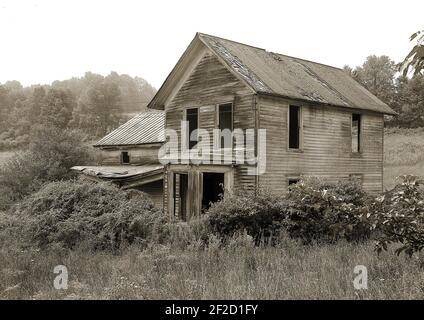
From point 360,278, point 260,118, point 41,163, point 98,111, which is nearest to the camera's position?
point 360,278

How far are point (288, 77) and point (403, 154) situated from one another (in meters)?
23.7

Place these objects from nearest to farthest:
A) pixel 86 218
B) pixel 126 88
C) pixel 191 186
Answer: pixel 86 218 < pixel 191 186 < pixel 126 88

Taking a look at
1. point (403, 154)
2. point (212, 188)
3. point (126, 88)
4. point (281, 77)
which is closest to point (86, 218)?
point (212, 188)

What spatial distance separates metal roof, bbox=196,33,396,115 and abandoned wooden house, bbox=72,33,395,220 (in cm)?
6

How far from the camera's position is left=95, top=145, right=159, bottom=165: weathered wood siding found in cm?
2569

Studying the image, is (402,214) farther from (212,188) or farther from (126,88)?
(126,88)

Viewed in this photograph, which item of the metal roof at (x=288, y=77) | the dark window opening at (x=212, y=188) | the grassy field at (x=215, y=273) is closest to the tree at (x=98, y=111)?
the dark window opening at (x=212, y=188)

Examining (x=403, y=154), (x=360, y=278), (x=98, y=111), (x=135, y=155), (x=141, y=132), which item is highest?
(x=98, y=111)

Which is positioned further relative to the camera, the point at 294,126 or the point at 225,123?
the point at 294,126

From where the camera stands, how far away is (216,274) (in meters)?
8.10

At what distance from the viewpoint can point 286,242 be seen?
37.3 ft

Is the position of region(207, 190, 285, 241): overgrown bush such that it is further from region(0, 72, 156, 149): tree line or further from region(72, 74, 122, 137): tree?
region(72, 74, 122, 137): tree

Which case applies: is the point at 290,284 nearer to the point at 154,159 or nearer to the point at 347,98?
the point at 347,98

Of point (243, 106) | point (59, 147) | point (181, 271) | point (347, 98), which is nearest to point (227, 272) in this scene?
point (181, 271)
